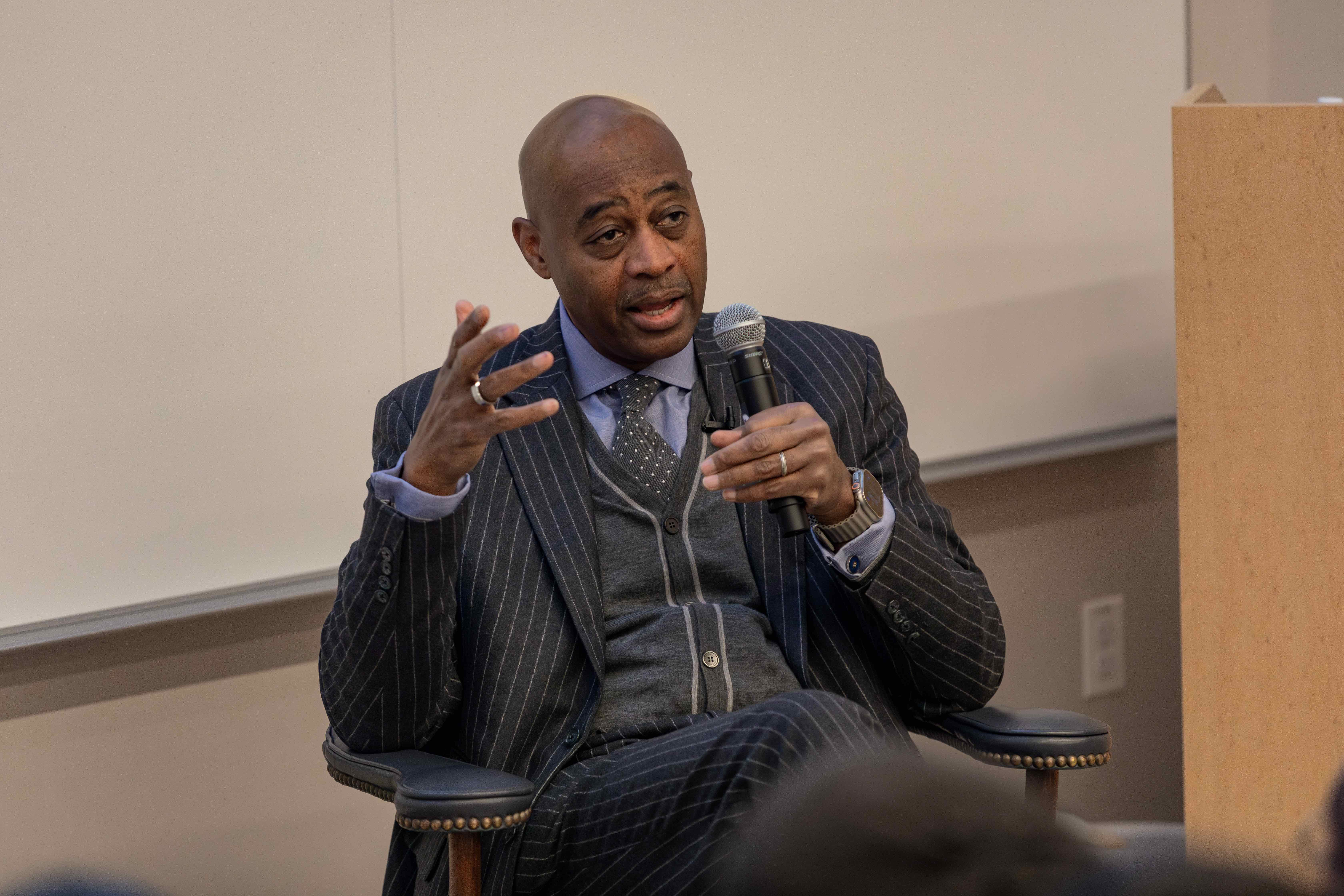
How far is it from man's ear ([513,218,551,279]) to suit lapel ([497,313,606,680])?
15 cm

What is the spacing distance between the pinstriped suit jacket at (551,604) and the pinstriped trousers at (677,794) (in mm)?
87

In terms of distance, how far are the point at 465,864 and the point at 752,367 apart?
659 millimetres

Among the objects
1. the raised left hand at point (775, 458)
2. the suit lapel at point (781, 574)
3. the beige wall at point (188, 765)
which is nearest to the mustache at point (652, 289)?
the suit lapel at point (781, 574)

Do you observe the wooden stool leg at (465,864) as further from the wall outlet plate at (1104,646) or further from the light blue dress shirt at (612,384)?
the wall outlet plate at (1104,646)

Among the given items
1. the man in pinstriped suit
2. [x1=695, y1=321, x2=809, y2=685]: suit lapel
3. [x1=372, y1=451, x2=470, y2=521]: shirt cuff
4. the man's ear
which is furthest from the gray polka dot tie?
[x1=372, y1=451, x2=470, y2=521]: shirt cuff

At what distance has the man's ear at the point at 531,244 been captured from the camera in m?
2.02

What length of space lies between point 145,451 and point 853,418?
1043 mm

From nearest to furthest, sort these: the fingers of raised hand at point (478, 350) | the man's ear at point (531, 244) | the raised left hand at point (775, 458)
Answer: the fingers of raised hand at point (478, 350), the raised left hand at point (775, 458), the man's ear at point (531, 244)

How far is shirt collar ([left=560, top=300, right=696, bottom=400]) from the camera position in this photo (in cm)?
200

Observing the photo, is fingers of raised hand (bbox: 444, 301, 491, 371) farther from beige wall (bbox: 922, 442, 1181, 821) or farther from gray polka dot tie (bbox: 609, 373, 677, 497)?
beige wall (bbox: 922, 442, 1181, 821)

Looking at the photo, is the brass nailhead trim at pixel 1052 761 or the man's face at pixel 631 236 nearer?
the brass nailhead trim at pixel 1052 761

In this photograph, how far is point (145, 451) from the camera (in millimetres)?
2033

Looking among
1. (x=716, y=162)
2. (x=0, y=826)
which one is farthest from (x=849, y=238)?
(x=0, y=826)

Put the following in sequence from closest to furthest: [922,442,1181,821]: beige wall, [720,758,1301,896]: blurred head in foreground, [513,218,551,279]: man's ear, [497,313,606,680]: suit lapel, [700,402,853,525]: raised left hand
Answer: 1. [720,758,1301,896]: blurred head in foreground
2. [700,402,853,525]: raised left hand
3. [497,313,606,680]: suit lapel
4. [513,218,551,279]: man's ear
5. [922,442,1181,821]: beige wall
